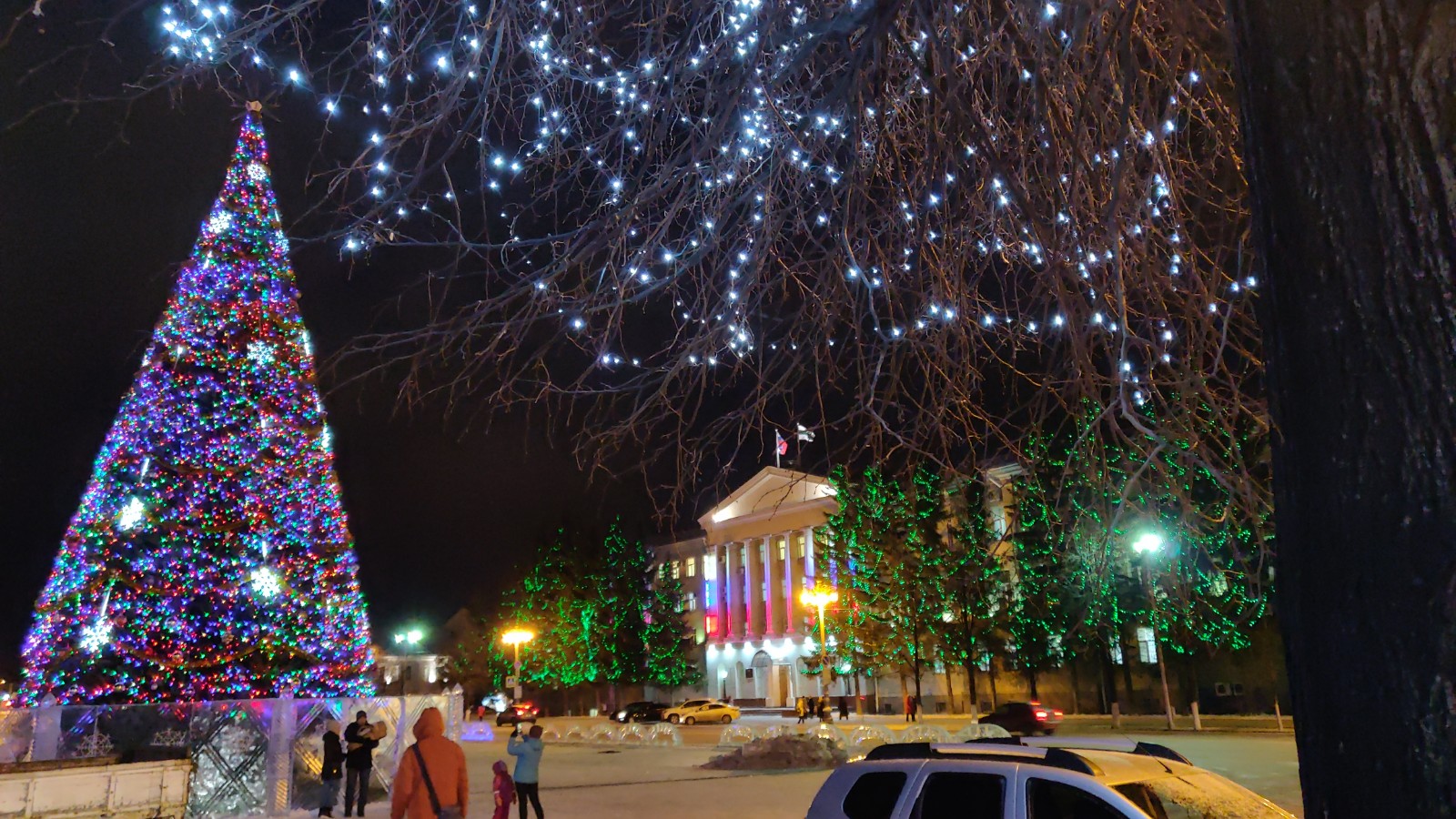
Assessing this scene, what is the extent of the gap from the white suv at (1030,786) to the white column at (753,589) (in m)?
67.8

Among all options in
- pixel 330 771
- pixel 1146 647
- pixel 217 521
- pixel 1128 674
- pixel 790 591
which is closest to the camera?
pixel 330 771

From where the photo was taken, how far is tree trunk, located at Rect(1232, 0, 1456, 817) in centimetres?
219

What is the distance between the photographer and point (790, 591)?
69.7 meters

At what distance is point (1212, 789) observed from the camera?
216 inches

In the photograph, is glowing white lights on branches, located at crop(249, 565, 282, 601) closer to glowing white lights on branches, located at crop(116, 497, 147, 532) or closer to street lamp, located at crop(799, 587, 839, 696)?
glowing white lights on branches, located at crop(116, 497, 147, 532)

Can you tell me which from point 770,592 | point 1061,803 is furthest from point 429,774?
point 770,592

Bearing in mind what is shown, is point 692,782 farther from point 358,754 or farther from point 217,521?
point 217,521

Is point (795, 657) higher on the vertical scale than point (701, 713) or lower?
higher

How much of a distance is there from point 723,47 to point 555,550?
205 ft

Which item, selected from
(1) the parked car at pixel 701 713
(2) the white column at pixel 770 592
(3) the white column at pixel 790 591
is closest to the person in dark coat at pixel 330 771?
(1) the parked car at pixel 701 713

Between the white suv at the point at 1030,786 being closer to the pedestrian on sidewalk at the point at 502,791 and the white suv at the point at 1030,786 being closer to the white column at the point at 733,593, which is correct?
the pedestrian on sidewalk at the point at 502,791

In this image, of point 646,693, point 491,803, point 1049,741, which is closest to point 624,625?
point 646,693

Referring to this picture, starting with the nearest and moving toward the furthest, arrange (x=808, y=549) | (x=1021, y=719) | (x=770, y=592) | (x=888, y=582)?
(x=1021, y=719) → (x=888, y=582) → (x=808, y=549) → (x=770, y=592)

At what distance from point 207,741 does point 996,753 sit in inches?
525
